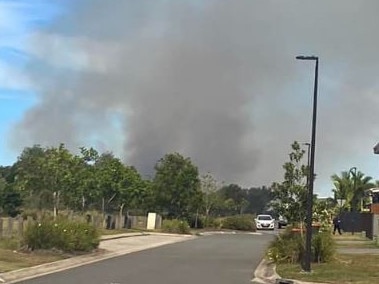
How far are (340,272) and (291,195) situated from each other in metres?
6.07

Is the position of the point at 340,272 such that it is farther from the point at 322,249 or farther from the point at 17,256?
the point at 17,256

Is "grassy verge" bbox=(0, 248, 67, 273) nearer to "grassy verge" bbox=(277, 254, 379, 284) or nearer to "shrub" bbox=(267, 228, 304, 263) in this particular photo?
"shrub" bbox=(267, 228, 304, 263)

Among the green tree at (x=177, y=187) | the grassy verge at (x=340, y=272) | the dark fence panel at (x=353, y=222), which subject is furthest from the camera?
the green tree at (x=177, y=187)

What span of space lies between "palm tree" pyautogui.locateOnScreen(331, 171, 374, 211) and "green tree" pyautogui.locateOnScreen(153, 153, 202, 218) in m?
27.5

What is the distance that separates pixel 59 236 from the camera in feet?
89.0

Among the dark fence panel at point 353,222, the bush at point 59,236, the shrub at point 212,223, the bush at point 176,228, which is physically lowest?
the bush at point 59,236

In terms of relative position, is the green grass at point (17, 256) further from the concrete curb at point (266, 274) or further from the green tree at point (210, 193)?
the green tree at point (210, 193)

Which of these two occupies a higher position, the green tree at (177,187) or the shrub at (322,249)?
the green tree at (177,187)

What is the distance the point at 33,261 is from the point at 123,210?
40.3m

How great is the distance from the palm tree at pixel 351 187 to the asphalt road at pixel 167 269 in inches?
2197

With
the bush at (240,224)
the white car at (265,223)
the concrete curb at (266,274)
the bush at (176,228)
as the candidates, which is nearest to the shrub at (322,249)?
the concrete curb at (266,274)

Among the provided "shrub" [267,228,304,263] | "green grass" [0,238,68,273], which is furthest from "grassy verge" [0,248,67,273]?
"shrub" [267,228,304,263]

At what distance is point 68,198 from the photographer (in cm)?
5934

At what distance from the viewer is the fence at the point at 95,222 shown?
29966 millimetres
